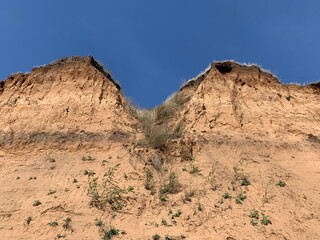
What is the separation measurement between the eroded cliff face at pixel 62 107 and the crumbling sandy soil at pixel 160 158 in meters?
0.04

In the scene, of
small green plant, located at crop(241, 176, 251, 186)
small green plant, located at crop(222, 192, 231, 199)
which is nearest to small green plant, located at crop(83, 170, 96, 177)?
small green plant, located at crop(222, 192, 231, 199)

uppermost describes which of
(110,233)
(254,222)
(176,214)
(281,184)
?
(281,184)

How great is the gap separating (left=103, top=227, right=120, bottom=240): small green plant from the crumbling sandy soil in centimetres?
3

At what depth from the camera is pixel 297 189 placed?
1531cm

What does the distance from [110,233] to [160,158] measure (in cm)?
442

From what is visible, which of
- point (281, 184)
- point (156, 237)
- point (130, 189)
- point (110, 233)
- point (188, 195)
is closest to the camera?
point (156, 237)

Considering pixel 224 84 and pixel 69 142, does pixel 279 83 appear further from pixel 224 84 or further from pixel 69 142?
pixel 69 142

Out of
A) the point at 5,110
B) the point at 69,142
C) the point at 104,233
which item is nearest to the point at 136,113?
the point at 69,142

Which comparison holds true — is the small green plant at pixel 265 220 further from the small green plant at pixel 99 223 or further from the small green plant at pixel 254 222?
the small green plant at pixel 99 223

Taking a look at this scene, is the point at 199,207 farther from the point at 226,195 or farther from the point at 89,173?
the point at 89,173

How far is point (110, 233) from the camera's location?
12.9 m

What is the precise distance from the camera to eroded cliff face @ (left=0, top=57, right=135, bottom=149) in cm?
1759

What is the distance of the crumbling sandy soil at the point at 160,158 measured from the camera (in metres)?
13.5

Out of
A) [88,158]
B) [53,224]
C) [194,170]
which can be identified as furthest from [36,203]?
[194,170]
